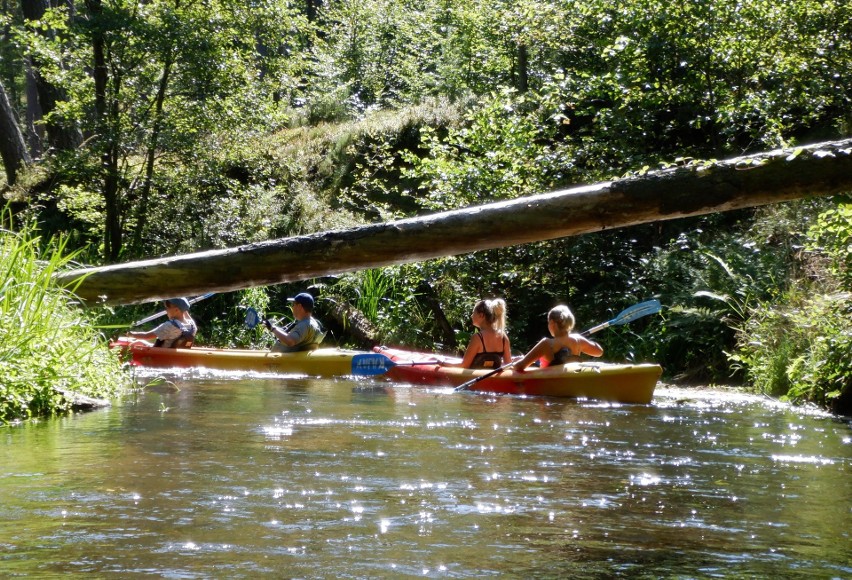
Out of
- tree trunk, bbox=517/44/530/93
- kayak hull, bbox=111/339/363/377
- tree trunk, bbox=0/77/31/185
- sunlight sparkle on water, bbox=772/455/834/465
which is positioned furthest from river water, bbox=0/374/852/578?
tree trunk, bbox=0/77/31/185

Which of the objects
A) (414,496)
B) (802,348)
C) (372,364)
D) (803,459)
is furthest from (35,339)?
(802,348)

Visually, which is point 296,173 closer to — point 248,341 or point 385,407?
point 248,341

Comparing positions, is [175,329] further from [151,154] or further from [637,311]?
[637,311]

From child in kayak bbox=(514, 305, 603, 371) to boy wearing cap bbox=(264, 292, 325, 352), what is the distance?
11.9 feet

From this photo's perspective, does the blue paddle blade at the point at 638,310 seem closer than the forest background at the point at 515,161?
Yes

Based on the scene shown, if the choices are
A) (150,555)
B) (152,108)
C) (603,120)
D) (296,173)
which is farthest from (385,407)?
(296,173)

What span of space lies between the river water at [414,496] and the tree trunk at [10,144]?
570 inches

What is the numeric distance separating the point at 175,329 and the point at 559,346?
561 cm

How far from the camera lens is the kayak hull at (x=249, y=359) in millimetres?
12781

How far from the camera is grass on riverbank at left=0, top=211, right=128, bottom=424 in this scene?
683 cm

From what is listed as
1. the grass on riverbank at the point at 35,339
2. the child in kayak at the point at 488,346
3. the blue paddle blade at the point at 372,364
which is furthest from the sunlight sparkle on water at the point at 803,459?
the blue paddle blade at the point at 372,364

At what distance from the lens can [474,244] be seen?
6082mm

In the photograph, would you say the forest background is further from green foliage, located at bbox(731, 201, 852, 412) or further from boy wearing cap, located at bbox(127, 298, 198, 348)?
boy wearing cap, located at bbox(127, 298, 198, 348)

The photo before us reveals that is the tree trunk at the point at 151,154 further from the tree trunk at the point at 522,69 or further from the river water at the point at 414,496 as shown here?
the river water at the point at 414,496
